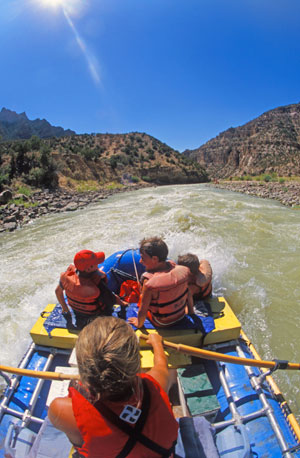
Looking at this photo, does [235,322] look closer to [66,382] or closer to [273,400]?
[273,400]

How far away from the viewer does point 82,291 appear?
2348 millimetres

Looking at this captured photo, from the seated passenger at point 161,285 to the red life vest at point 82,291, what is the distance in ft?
1.82

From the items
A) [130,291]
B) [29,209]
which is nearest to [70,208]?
[29,209]

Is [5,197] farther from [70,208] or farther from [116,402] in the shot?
[116,402]

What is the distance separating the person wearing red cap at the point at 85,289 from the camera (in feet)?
7.68

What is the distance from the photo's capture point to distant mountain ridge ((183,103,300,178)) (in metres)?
54.8

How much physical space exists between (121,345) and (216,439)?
154 cm

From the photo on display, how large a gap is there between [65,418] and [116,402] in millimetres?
385

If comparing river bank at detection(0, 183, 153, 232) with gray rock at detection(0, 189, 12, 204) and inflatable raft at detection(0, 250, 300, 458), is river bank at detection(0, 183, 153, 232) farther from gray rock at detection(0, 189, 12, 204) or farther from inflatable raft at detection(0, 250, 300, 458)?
inflatable raft at detection(0, 250, 300, 458)

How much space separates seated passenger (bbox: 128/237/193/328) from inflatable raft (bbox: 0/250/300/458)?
0.27 meters

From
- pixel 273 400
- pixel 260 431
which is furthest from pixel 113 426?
pixel 273 400

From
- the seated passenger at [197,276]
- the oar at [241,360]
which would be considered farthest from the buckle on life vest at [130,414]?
the seated passenger at [197,276]

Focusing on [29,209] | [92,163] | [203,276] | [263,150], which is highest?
[263,150]

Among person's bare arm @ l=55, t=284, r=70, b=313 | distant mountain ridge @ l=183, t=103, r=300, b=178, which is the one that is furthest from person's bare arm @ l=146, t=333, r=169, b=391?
distant mountain ridge @ l=183, t=103, r=300, b=178
